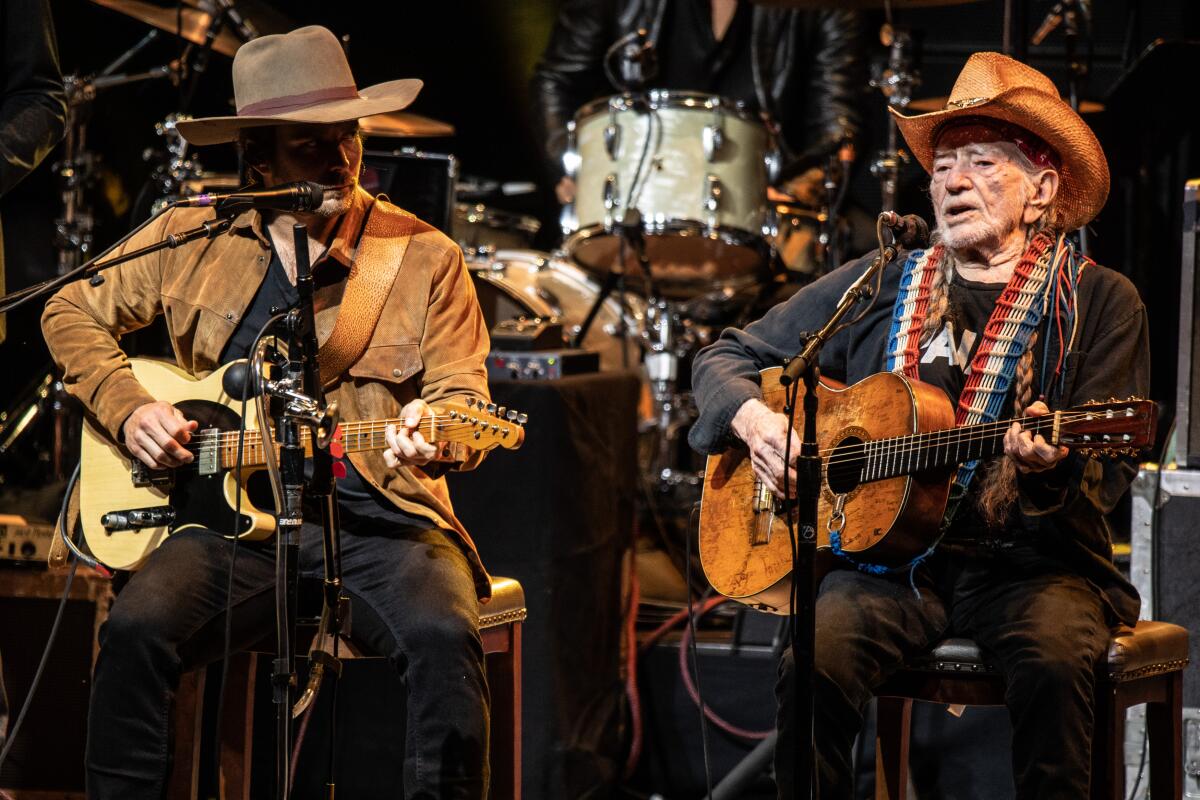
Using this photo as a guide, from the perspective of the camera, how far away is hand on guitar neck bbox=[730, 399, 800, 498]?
11.3 ft

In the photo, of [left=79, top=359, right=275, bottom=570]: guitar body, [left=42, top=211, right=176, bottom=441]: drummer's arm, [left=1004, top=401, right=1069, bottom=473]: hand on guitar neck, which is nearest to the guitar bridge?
[left=1004, top=401, right=1069, bottom=473]: hand on guitar neck

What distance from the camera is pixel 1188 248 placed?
4125 millimetres

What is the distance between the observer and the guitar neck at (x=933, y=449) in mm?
3201

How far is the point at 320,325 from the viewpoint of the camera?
375cm

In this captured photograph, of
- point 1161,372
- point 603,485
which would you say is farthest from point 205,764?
point 1161,372

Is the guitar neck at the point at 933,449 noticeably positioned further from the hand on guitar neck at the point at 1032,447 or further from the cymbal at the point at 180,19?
the cymbal at the point at 180,19

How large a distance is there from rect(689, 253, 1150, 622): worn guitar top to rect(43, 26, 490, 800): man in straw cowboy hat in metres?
0.65

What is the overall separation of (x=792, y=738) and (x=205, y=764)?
7.43 feet

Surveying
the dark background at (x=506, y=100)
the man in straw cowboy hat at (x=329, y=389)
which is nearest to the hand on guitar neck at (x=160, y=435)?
the man in straw cowboy hat at (x=329, y=389)

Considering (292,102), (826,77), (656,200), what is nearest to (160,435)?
(292,102)

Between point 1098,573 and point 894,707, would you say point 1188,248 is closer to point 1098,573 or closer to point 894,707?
point 1098,573

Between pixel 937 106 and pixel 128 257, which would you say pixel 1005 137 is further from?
pixel 937 106

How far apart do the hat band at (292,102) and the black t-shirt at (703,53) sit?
348cm

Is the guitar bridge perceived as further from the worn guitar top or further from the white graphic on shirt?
the white graphic on shirt
